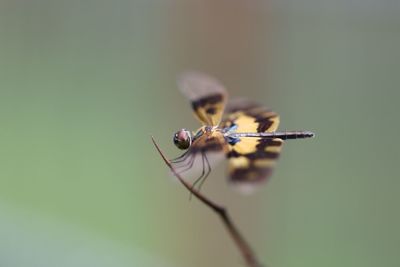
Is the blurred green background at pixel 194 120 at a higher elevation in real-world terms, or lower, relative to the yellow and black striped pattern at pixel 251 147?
higher

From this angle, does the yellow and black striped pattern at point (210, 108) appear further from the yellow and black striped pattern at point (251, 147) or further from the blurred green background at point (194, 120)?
the blurred green background at point (194, 120)

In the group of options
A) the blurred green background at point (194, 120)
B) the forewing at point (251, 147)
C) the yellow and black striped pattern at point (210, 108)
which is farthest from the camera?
the blurred green background at point (194, 120)

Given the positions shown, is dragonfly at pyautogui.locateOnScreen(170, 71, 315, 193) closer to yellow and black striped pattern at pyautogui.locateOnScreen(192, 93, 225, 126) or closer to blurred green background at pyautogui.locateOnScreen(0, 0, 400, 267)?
yellow and black striped pattern at pyautogui.locateOnScreen(192, 93, 225, 126)

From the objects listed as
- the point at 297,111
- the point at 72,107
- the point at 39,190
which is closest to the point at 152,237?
the point at 39,190

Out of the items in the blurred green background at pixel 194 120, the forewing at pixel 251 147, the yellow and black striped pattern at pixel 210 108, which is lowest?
the forewing at pixel 251 147

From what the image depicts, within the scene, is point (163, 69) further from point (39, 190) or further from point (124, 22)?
point (39, 190)

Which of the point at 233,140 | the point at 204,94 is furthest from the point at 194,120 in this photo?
the point at 233,140

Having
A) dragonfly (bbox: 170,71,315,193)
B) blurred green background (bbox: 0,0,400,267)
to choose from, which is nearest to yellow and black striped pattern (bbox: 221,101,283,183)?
dragonfly (bbox: 170,71,315,193)

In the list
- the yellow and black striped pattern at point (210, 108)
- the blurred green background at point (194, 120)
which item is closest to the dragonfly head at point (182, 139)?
the yellow and black striped pattern at point (210, 108)
